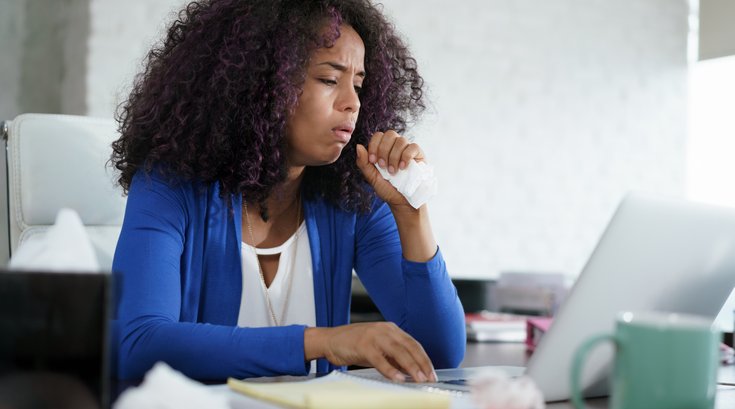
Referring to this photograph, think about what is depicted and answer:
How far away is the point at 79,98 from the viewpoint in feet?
10.7

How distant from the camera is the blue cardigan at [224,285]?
42.9 inches

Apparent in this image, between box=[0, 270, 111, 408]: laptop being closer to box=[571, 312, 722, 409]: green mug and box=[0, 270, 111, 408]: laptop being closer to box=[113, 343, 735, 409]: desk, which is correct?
box=[113, 343, 735, 409]: desk

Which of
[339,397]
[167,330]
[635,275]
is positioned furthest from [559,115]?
[339,397]

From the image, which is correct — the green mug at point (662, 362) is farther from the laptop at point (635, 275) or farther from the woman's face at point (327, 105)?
the woman's face at point (327, 105)

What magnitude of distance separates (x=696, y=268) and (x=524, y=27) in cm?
354

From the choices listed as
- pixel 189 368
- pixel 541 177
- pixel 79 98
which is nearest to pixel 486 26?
pixel 541 177

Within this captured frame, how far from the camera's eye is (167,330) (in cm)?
112

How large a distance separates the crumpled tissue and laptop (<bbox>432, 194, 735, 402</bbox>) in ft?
0.62

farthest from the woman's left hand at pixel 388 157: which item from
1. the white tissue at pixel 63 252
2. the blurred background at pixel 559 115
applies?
the blurred background at pixel 559 115

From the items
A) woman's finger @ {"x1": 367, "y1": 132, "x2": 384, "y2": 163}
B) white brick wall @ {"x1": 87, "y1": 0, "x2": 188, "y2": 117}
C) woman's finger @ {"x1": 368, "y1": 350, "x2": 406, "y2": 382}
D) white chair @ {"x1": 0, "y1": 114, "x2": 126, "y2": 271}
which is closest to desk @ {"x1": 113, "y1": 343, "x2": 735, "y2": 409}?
woman's finger @ {"x1": 368, "y1": 350, "x2": 406, "y2": 382}

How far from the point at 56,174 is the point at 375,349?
868mm

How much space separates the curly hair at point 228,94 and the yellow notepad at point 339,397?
2.25 ft

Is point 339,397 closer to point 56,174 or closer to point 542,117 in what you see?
point 56,174

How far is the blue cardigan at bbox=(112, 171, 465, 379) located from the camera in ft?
3.58
